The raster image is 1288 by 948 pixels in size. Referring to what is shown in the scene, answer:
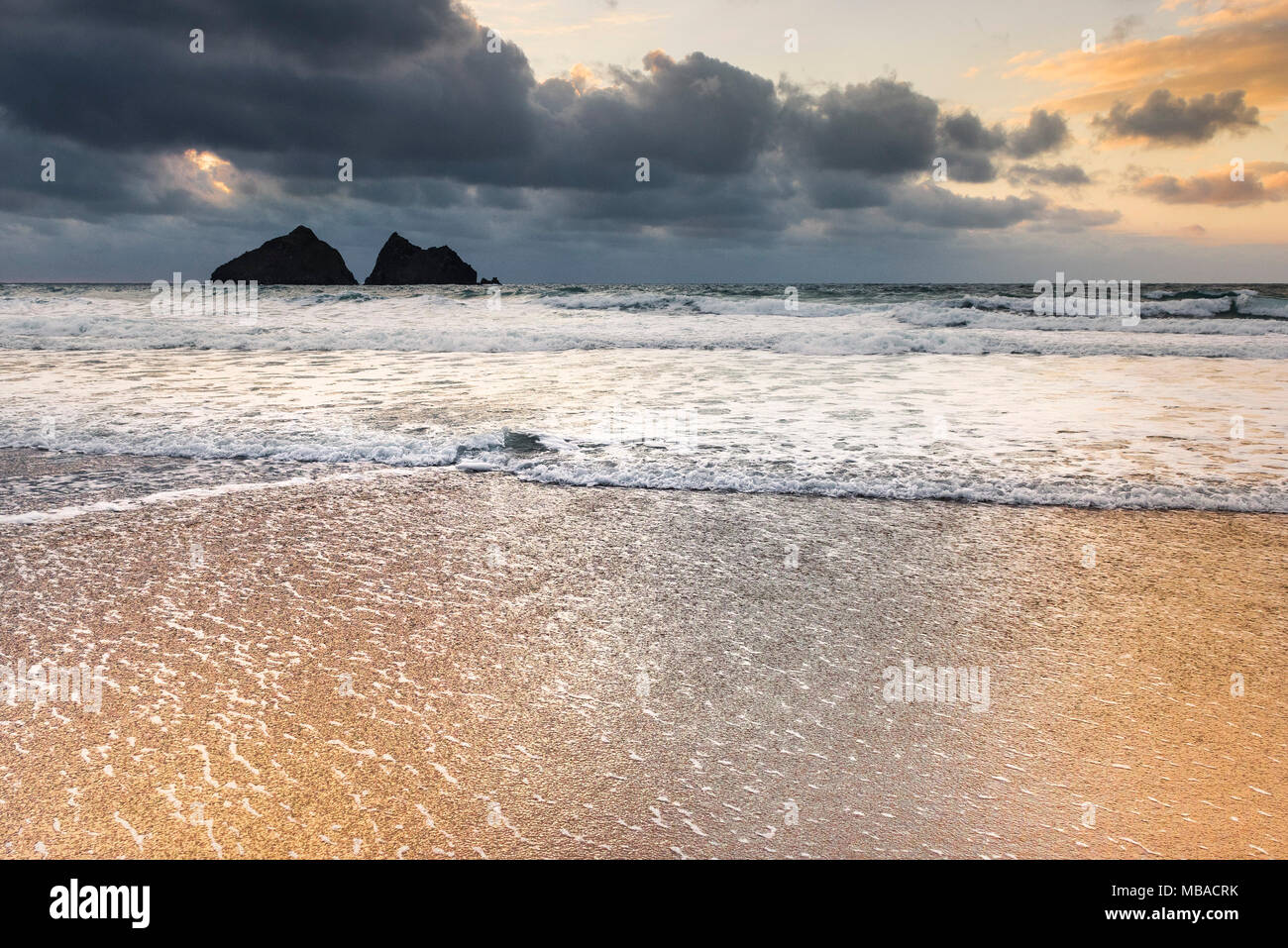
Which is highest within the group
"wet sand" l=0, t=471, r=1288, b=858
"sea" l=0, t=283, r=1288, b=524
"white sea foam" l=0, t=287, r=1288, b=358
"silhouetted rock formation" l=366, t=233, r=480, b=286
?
"silhouetted rock formation" l=366, t=233, r=480, b=286

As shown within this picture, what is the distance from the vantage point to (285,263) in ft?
259

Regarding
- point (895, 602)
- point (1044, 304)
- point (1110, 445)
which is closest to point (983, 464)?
point (1110, 445)

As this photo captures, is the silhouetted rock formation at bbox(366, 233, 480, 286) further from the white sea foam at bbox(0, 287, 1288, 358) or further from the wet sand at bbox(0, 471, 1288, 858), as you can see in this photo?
the wet sand at bbox(0, 471, 1288, 858)

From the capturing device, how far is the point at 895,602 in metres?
3.22

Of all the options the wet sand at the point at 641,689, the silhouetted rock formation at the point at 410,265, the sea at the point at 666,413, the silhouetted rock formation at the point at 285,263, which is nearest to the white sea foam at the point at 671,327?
the sea at the point at 666,413

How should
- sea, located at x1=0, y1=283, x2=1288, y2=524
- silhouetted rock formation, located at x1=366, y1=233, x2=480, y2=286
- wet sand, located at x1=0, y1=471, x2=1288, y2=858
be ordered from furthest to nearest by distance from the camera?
1. silhouetted rock formation, located at x1=366, y1=233, x2=480, y2=286
2. sea, located at x1=0, y1=283, x2=1288, y2=524
3. wet sand, located at x1=0, y1=471, x2=1288, y2=858

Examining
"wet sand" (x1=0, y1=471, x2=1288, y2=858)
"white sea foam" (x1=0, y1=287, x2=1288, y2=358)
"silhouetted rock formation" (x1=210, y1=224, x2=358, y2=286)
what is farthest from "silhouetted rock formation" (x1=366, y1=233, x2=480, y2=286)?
"wet sand" (x1=0, y1=471, x2=1288, y2=858)

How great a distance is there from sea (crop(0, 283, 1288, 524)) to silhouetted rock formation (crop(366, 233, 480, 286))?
202ft

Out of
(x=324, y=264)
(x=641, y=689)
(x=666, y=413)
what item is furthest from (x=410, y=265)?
(x=641, y=689)

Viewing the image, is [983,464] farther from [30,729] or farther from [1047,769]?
[30,729]

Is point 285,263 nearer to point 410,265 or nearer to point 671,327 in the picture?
point 410,265

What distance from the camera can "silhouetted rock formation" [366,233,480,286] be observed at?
3029 inches

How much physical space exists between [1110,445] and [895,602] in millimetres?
4122

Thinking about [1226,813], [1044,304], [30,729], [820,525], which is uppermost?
[1044,304]
